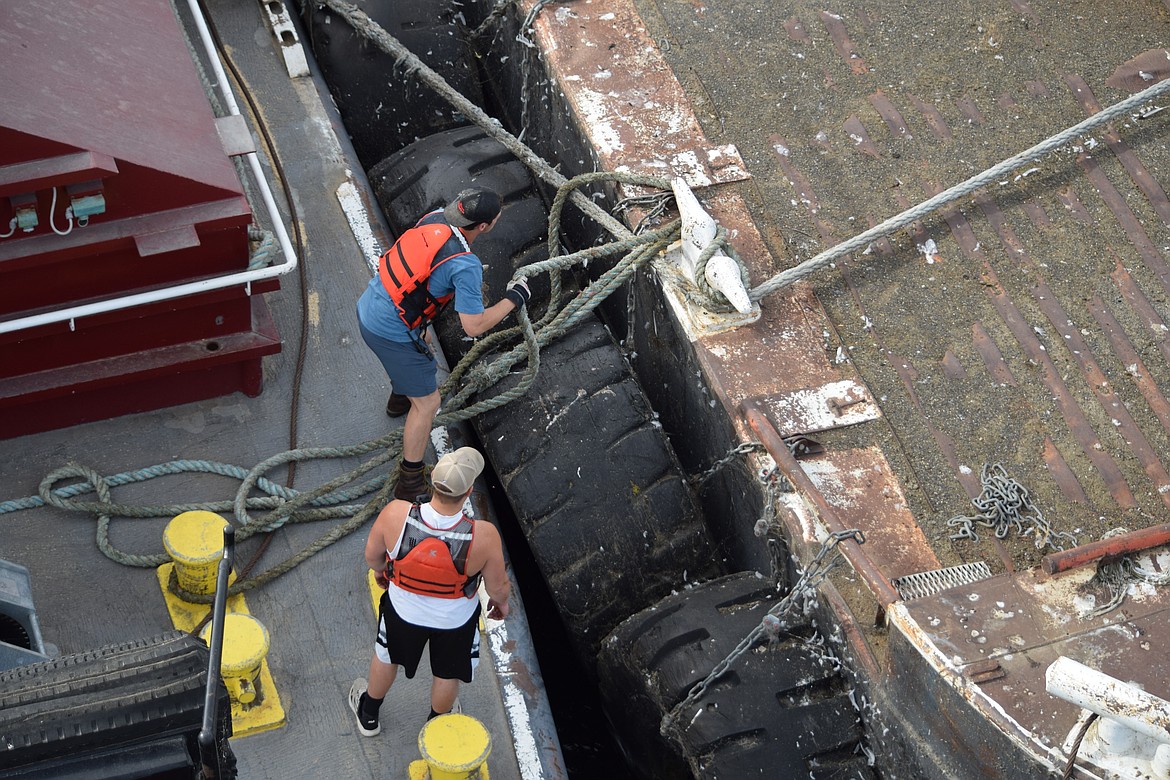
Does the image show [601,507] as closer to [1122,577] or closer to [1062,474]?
[1062,474]

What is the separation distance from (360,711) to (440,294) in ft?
4.66

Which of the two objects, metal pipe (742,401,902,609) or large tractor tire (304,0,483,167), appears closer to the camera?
metal pipe (742,401,902,609)

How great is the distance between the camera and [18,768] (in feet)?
7.77

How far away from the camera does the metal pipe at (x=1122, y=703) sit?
8.57 ft

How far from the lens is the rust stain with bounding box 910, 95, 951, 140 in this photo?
4.90 metres

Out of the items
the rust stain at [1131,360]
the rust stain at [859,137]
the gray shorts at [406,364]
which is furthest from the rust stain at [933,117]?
the gray shorts at [406,364]

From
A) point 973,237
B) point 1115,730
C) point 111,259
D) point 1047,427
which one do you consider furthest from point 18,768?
point 973,237

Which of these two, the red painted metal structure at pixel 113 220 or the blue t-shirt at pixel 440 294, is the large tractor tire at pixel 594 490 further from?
the red painted metal structure at pixel 113 220

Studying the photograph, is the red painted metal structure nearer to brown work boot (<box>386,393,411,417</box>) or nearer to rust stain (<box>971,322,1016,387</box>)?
brown work boot (<box>386,393,411,417</box>)

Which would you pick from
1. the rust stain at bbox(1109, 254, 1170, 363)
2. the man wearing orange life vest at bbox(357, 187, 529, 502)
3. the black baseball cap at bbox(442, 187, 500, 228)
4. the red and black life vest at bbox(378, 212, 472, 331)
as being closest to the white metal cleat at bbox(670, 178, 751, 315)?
the man wearing orange life vest at bbox(357, 187, 529, 502)

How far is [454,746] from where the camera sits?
3543mm

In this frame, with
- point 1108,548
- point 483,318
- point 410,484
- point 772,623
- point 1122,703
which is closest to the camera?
point 1122,703

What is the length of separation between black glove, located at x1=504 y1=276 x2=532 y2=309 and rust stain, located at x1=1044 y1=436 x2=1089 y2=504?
6.03 ft

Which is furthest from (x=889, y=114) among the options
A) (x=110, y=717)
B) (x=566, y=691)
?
(x=110, y=717)
